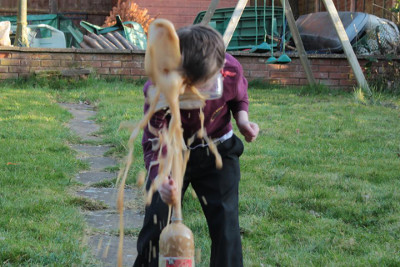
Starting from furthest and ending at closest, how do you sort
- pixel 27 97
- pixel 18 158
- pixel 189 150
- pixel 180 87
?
1. pixel 27 97
2. pixel 18 158
3. pixel 189 150
4. pixel 180 87

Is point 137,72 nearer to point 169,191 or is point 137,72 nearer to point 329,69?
point 329,69

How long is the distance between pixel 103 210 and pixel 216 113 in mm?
1627

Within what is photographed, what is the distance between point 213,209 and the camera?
2619 millimetres

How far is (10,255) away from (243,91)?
1.43 meters

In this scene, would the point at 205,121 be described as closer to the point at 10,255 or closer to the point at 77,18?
the point at 10,255

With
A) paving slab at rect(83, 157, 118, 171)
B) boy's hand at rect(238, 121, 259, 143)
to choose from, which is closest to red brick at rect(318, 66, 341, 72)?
paving slab at rect(83, 157, 118, 171)

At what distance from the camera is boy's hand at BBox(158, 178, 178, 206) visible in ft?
7.29

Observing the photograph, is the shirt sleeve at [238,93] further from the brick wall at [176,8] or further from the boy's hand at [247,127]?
the brick wall at [176,8]

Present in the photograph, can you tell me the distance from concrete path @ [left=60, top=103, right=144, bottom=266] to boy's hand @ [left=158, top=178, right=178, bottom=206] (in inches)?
39.3

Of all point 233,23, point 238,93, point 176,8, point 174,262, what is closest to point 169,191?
point 174,262

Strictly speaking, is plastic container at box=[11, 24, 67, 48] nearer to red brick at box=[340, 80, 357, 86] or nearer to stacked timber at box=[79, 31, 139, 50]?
stacked timber at box=[79, 31, 139, 50]

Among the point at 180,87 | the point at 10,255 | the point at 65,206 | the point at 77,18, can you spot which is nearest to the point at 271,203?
the point at 65,206

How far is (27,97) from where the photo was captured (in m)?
7.67

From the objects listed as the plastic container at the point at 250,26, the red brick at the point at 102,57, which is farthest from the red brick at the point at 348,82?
the red brick at the point at 102,57
